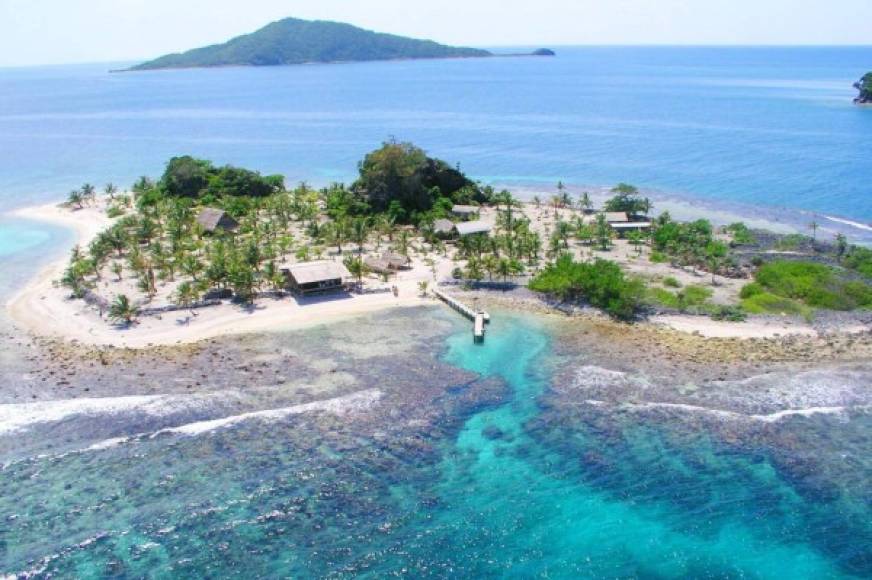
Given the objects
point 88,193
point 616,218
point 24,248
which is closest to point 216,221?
point 24,248

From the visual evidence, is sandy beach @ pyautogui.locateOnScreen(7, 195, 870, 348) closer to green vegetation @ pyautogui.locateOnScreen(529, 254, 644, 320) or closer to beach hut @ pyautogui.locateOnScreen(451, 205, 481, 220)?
green vegetation @ pyautogui.locateOnScreen(529, 254, 644, 320)

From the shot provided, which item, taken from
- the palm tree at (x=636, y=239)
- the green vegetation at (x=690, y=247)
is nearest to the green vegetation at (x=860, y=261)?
the green vegetation at (x=690, y=247)

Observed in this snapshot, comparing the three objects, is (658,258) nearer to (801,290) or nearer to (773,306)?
(801,290)

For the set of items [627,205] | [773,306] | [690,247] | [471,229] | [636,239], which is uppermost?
[627,205]

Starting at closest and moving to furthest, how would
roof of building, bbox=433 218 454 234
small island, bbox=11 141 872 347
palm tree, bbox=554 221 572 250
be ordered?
1. small island, bbox=11 141 872 347
2. palm tree, bbox=554 221 572 250
3. roof of building, bbox=433 218 454 234

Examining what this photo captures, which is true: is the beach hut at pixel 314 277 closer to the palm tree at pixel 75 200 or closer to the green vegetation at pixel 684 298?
the green vegetation at pixel 684 298

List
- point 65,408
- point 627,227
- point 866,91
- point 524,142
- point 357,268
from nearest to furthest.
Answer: point 65,408
point 357,268
point 627,227
point 524,142
point 866,91

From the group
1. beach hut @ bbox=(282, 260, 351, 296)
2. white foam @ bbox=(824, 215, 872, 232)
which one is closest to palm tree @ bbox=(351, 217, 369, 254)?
beach hut @ bbox=(282, 260, 351, 296)

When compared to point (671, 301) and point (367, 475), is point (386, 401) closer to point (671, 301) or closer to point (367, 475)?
point (367, 475)
